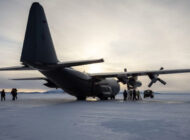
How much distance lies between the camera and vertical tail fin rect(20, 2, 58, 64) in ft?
47.0

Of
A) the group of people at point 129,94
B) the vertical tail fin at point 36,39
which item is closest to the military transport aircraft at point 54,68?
the vertical tail fin at point 36,39

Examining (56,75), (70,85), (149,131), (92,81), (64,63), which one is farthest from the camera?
(92,81)

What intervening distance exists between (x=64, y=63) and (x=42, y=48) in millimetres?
2129

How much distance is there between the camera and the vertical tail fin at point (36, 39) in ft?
47.0

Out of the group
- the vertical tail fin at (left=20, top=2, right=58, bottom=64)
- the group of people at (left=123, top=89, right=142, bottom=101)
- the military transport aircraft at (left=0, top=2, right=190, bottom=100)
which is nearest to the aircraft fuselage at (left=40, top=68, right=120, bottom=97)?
the military transport aircraft at (left=0, top=2, right=190, bottom=100)

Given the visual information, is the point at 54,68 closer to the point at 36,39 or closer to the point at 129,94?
the point at 36,39

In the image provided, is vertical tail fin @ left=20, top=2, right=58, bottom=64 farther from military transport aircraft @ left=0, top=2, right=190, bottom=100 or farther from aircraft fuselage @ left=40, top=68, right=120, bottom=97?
aircraft fuselage @ left=40, top=68, right=120, bottom=97

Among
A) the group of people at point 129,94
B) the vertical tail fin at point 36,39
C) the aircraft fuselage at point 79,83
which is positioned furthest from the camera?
the group of people at point 129,94

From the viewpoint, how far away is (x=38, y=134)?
5.59 meters

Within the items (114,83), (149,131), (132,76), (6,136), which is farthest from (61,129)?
(114,83)

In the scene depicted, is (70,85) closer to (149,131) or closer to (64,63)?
(64,63)

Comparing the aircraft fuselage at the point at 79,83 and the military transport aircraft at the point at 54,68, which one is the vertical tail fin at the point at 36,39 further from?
the aircraft fuselage at the point at 79,83

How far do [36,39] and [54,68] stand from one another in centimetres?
314

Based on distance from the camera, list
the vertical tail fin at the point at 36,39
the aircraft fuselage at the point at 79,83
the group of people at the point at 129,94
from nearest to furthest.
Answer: the vertical tail fin at the point at 36,39 → the aircraft fuselage at the point at 79,83 → the group of people at the point at 129,94
